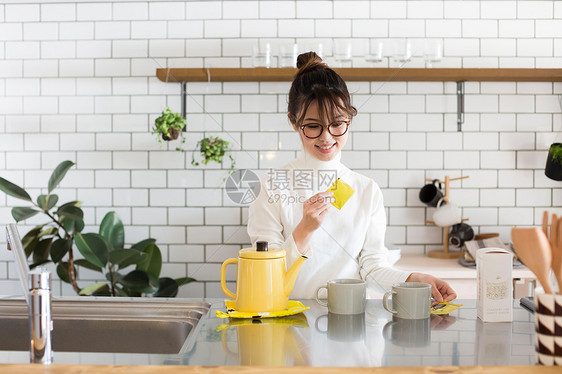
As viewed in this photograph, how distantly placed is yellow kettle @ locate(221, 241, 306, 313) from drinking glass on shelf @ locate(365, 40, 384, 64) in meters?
2.16

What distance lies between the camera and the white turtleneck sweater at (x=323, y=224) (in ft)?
6.87

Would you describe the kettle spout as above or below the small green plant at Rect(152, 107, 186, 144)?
below

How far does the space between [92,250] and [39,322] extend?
1.98 m

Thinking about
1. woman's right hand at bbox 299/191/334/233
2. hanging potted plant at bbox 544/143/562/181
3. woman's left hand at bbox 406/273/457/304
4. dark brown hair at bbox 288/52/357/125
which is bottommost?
woman's left hand at bbox 406/273/457/304

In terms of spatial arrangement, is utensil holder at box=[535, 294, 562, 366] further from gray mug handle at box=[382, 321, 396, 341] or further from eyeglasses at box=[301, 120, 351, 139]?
eyeglasses at box=[301, 120, 351, 139]

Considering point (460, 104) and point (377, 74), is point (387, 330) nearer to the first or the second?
point (377, 74)

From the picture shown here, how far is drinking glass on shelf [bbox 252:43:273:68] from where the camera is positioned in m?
3.37

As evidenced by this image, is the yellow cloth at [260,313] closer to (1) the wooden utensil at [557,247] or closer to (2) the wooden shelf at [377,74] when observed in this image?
(1) the wooden utensil at [557,247]

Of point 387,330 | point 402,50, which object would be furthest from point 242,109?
point 387,330

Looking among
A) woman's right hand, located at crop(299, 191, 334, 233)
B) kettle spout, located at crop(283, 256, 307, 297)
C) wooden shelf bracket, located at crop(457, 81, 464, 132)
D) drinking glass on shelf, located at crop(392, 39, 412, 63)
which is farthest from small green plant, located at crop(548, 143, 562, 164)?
kettle spout, located at crop(283, 256, 307, 297)

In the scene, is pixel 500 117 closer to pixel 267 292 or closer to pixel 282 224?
pixel 282 224

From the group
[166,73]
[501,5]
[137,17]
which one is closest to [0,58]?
[137,17]

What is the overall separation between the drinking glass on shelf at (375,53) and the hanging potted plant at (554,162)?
1.17 meters

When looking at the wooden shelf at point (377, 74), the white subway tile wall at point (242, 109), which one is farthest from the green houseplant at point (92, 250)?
the wooden shelf at point (377, 74)
